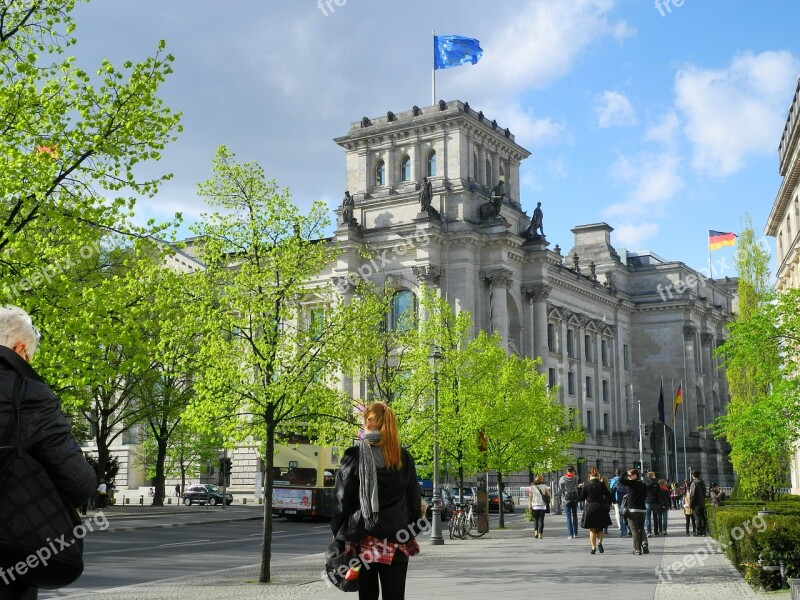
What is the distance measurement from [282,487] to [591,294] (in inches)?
2078

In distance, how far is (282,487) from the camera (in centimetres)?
4569

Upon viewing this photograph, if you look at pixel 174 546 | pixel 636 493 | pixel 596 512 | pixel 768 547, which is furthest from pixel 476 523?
pixel 768 547

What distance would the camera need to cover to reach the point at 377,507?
7.90 meters

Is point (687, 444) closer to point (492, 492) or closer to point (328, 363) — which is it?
point (492, 492)

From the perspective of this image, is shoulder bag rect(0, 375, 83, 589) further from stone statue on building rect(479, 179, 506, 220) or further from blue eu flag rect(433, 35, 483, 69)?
stone statue on building rect(479, 179, 506, 220)

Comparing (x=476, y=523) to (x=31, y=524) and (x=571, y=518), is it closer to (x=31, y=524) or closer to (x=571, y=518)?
(x=571, y=518)

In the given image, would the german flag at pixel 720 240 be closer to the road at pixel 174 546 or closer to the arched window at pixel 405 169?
the arched window at pixel 405 169

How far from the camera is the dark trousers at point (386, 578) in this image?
783 centimetres

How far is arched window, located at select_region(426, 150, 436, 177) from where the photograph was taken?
74.2 m

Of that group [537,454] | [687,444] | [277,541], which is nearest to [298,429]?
[277,541]

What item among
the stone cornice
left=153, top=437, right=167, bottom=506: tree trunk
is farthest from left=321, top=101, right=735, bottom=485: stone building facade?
left=153, top=437, right=167, bottom=506: tree trunk

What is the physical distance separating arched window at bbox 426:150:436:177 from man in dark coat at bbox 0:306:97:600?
70.1 m

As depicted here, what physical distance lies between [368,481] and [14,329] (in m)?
3.62

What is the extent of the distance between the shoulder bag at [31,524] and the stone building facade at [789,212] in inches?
1644
